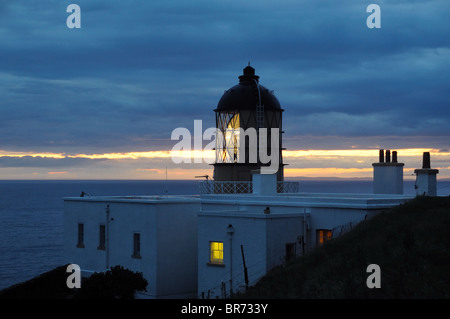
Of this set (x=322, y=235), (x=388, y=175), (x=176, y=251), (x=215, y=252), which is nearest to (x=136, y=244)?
(x=176, y=251)

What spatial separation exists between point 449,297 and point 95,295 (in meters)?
14.1

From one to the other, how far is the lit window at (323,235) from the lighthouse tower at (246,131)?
A: 9.56m

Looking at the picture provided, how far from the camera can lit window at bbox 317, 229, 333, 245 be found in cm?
2616

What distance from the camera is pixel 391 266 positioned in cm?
1889

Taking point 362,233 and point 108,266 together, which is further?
point 108,266

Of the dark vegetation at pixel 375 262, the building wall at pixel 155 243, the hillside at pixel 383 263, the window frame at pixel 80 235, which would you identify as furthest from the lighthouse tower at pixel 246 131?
the hillside at pixel 383 263

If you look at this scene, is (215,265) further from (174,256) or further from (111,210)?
(111,210)

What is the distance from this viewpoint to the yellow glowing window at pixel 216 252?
26469mm

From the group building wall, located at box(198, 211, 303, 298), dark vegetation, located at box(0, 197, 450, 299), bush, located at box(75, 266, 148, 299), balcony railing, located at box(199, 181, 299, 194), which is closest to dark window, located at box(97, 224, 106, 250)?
balcony railing, located at box(199, 181, 299, 194)

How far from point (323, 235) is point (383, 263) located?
720 cm

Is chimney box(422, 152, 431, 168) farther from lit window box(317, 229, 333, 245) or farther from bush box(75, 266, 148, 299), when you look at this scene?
bush box(75, 266, 148, 299)

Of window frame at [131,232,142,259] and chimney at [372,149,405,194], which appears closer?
window frame at [131,232,142,259]

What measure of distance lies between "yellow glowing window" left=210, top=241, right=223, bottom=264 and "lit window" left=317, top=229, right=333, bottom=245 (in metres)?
4.58
